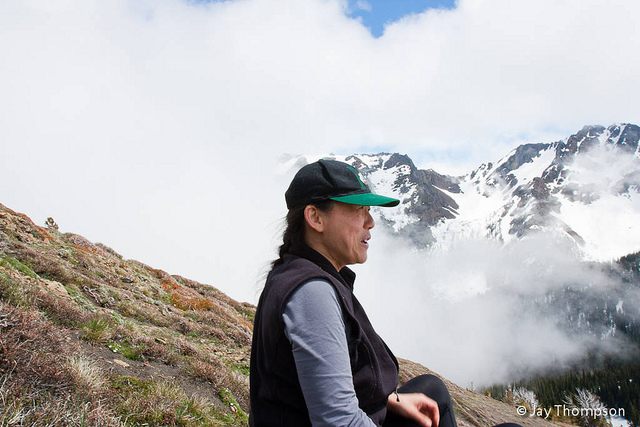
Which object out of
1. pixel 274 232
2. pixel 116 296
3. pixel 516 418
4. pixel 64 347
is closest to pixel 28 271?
pixel 116 296

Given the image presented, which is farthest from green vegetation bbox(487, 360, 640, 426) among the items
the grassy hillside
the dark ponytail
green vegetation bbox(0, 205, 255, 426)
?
the dark ponytail

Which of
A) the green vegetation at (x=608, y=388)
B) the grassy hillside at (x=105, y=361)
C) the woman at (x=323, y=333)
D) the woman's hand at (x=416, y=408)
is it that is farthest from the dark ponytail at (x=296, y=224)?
the green vegetation at (x=608, y=388)

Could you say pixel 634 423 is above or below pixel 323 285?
above

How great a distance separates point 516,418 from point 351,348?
10118mm

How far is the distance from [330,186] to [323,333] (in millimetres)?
981

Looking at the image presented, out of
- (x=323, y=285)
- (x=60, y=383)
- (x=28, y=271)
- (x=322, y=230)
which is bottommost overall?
(x=60, y=383)

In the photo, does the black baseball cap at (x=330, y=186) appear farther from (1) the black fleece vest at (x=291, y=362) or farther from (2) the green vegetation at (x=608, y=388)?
(2) the green vegetation at (x=608, y=388)

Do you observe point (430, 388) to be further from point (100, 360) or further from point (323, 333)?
point (100, 360)

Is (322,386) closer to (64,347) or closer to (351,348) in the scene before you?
(351,348)

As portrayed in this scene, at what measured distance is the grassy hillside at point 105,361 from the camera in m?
3.12

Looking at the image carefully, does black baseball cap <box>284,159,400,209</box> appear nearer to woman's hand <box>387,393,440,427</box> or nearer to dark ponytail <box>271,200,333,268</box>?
dark ponytail <box>271,200,333,268</box>

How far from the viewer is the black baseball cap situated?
238 cm

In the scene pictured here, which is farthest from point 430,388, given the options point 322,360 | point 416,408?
point 322,360

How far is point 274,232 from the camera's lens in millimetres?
3059
